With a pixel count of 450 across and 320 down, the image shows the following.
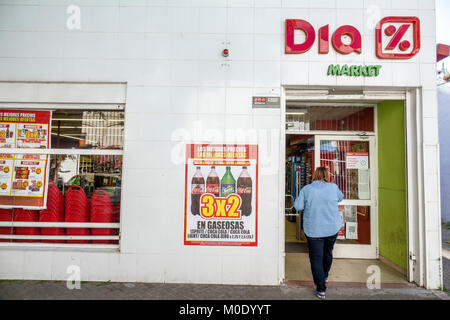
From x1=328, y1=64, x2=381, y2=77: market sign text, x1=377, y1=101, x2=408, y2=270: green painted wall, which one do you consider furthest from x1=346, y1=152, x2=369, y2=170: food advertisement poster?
x1=328, y1=64, x2=381, y2=77: market sign text

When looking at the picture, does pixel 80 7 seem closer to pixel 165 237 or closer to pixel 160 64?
pixel 160 64

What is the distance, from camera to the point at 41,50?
441 centimetres

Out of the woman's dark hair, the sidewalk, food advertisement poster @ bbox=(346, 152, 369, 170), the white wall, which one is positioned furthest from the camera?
the white wall

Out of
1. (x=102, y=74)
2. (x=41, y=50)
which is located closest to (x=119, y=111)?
(x=102, y=74)

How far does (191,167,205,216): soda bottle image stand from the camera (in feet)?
13.8

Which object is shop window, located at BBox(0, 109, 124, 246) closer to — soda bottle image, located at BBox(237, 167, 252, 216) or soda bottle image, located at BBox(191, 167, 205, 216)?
soda bottle image, located at BBox(191, 167, 205, 216)

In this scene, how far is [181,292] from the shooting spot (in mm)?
3816

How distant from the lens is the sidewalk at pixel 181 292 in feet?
12.1

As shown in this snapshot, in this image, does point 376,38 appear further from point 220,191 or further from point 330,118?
point 220,191

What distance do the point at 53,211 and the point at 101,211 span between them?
84 centimetres

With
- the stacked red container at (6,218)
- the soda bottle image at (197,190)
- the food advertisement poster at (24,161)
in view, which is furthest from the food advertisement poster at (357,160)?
the stacked red container at (6,218)

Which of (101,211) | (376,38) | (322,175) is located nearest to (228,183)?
(322,175)

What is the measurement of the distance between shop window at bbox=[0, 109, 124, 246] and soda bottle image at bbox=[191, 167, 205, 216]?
1.31 m
